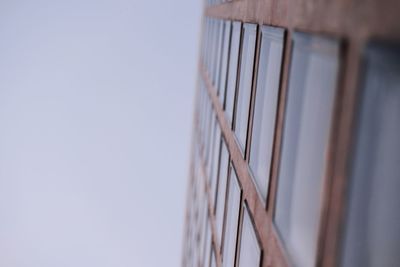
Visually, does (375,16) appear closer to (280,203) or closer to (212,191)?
(280,203)

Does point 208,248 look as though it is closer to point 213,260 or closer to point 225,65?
point 213,260

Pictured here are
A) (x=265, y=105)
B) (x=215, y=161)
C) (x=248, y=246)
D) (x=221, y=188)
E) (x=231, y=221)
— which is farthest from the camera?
(x=215, y=161)

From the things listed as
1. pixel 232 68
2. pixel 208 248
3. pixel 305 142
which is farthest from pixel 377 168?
pixel 208 248

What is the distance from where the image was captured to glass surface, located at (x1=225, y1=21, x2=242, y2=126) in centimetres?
1235

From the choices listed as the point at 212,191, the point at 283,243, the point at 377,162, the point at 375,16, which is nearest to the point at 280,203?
the point at 283,243

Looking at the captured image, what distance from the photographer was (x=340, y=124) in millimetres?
3791

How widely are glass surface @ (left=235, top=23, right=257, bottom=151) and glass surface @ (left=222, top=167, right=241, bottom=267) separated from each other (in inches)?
43.9

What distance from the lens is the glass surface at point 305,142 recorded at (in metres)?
4.22

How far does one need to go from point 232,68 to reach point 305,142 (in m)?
8.63

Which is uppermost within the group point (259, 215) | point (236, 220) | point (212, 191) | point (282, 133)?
point (282, 133)

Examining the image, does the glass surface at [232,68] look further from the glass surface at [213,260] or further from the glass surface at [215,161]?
the glass surface at [213,260]

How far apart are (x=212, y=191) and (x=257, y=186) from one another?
9.10 meters

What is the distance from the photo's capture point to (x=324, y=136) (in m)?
4.21

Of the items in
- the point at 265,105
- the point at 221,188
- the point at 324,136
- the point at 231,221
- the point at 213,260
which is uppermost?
the point at 324,136
